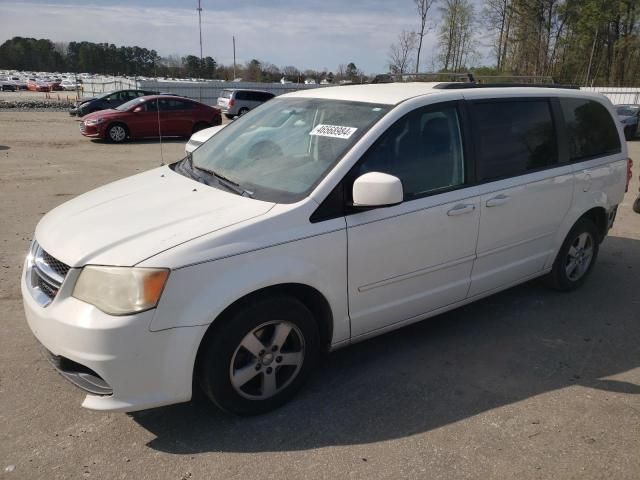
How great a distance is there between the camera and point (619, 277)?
17.8 feet

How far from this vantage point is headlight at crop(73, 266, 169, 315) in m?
2.49

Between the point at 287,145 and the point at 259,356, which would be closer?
the point at 259,356

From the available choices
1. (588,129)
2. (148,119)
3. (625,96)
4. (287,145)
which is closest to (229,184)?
(287,145)

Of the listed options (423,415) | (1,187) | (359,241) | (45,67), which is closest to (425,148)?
(359,241)

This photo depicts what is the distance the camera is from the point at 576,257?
4.87 m

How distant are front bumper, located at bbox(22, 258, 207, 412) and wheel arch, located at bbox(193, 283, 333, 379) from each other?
0.10m

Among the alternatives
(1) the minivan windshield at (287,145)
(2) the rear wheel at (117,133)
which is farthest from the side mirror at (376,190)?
(2) the rear wheel at (117,133)

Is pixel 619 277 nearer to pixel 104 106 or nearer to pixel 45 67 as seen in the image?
pixel 104 106

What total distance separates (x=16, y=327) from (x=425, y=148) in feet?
10.8

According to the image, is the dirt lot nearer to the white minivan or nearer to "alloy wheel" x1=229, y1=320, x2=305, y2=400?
"alloy wheel" x1=229, y1=320, x2=305, y2=400

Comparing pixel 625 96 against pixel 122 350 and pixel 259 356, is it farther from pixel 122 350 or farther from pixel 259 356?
pixel 122 350

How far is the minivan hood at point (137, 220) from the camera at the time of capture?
263cm

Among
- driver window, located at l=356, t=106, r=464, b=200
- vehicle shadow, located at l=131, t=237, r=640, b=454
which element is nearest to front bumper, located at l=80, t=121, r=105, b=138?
vehicle shadow, located at l=131, t=237, r=640, b=454

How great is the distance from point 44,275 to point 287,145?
1.65m
